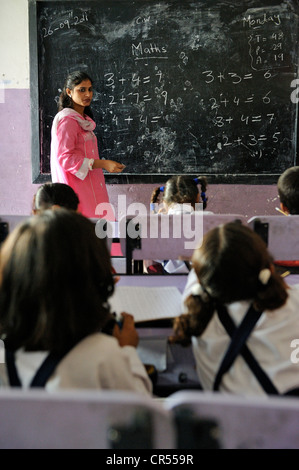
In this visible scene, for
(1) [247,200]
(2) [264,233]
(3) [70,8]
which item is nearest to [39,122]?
(3) [70,8]

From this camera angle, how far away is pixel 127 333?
1.11 metres

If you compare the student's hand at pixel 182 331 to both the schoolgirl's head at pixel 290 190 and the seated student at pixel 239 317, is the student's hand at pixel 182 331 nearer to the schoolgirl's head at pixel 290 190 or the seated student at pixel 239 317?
the seated student at pixel 239 317

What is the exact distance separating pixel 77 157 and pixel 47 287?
2.48 meters

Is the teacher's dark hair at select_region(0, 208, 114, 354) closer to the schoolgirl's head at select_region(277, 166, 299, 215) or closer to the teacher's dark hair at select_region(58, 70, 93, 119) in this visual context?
the schoolgirl's head at select_region(277, 166, 299, 215)

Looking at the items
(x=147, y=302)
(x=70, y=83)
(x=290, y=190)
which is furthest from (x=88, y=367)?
(x=70, y=83)

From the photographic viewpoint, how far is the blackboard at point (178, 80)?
149 inches

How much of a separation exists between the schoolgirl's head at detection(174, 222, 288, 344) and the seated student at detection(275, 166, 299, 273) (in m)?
1.10

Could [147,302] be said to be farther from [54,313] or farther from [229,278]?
[54,313]

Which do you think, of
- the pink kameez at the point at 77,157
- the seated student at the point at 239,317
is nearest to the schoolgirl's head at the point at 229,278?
the seated student at the point at 239,317

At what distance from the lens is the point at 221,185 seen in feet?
13.1

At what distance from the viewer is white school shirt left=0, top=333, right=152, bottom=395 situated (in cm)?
82

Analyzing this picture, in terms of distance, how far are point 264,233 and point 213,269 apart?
0.81m

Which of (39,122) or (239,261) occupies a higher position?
(39,122)

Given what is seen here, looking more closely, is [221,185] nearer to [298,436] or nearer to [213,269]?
[213,269]
